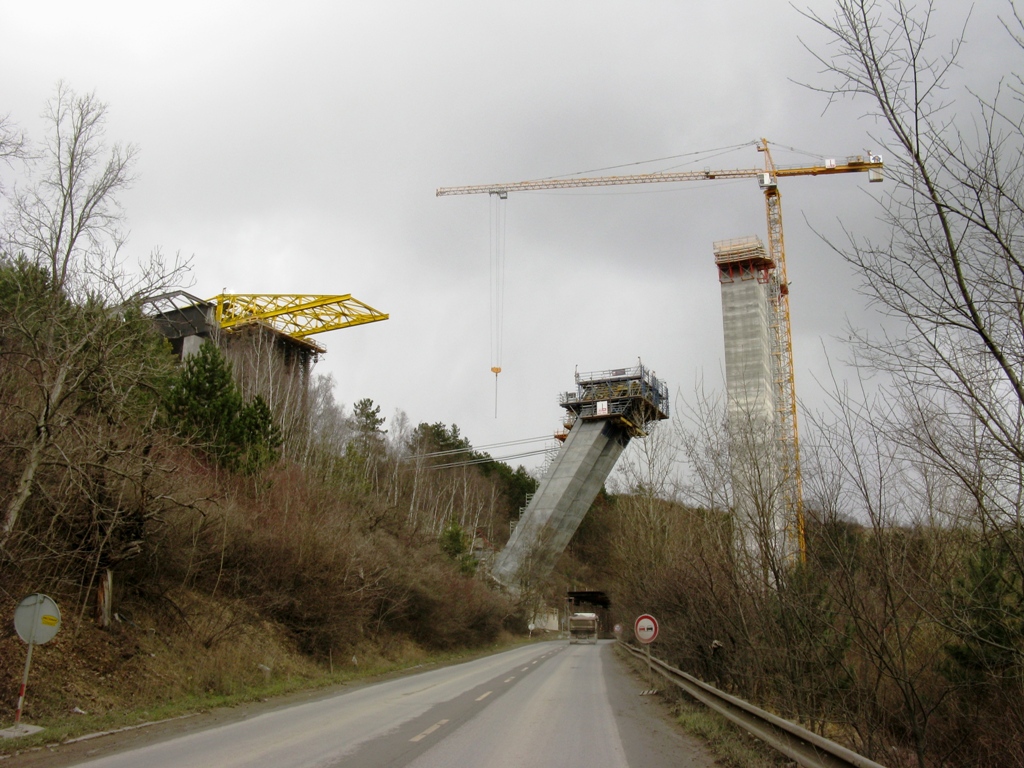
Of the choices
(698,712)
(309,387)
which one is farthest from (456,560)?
(698,712)

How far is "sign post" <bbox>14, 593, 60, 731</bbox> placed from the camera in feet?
35.3

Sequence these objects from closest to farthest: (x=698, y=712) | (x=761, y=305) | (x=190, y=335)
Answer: (x=698, y=712) → (x=190, y=335) → (x=761, y=305)

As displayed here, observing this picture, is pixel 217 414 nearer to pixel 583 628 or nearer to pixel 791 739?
pixel 791 739

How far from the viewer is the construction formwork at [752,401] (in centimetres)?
1257

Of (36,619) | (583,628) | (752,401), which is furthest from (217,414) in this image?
(583,628)

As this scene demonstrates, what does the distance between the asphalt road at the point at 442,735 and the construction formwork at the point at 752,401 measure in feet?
12.6

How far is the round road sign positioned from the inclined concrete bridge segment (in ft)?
197

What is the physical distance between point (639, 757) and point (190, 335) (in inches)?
2136

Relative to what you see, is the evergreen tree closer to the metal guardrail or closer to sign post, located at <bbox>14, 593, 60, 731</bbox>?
sign post, located at <bbox>14, 593, 60, 731</bbox>

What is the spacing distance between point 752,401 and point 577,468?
134 feet

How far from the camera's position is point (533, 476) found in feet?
352

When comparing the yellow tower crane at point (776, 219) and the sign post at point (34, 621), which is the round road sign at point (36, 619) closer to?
the sign post at point (34, 621)

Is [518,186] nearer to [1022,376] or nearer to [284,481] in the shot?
[284,481]

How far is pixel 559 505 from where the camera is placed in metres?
69.6
